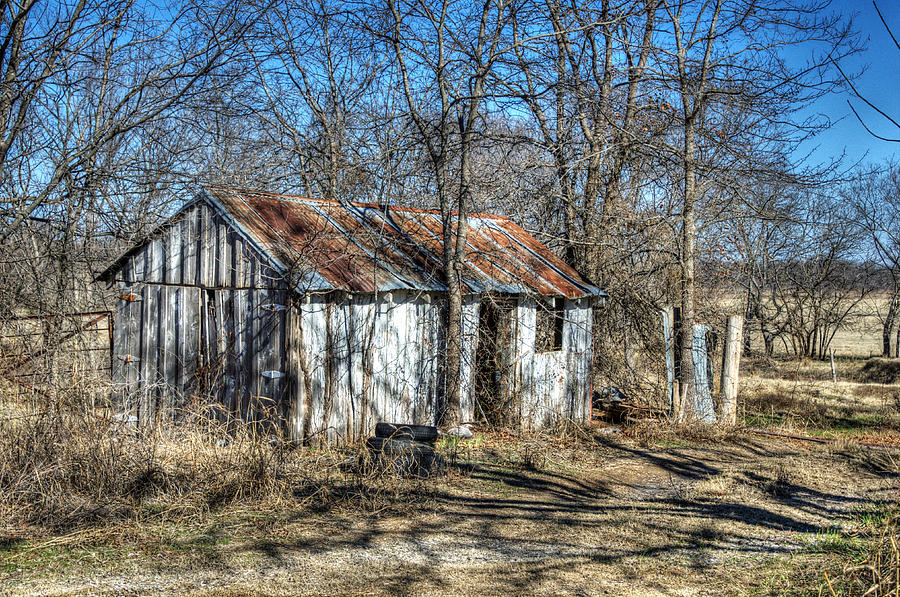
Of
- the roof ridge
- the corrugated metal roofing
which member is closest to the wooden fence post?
the corrugated metal roofing

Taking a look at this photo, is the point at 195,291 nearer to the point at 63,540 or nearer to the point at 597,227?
the point at 63,540

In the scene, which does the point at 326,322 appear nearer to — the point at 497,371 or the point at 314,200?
the point at 314,200

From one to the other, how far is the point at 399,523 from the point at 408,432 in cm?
192

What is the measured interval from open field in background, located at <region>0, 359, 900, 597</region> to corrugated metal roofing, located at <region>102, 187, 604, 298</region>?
7.95ft

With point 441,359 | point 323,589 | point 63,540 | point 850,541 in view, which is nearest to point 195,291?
point 441,359

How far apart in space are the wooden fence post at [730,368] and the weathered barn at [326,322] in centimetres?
236

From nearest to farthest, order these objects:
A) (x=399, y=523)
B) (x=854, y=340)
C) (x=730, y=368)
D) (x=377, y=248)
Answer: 1. (x=399, y=523)
2. (x=377, y=248)
3. (x=730, y=368)
4. (x=854, y=340)

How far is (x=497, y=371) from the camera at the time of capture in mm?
11641

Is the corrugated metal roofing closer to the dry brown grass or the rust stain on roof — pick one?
the rust stain on roof

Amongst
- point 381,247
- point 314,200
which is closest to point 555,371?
point 381,247

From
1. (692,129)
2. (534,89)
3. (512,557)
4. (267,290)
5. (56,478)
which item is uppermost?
(534,89)

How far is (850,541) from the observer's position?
6.30 m

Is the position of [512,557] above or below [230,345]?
below

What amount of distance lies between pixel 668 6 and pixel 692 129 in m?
2.14
